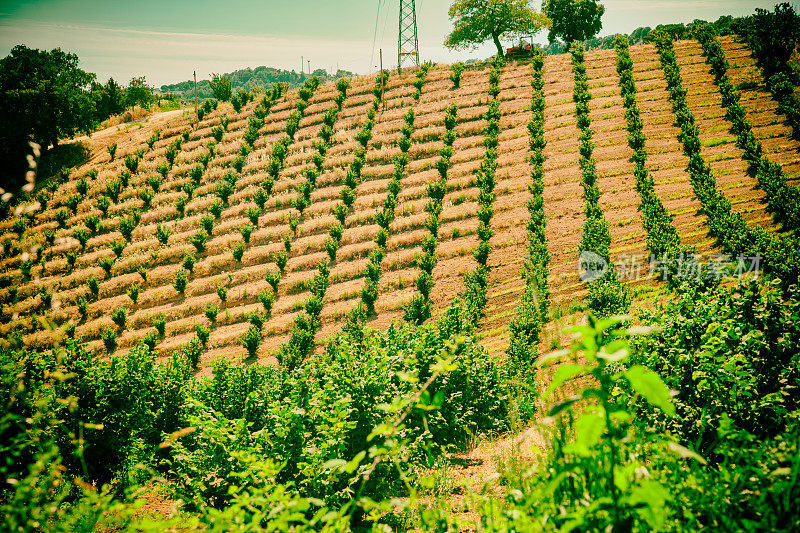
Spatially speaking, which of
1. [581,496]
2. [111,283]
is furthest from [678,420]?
[111,283]

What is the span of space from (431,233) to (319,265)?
176 inches

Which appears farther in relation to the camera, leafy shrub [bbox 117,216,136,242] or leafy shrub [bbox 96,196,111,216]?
leafy shrub [bbox 96,196,111,216]

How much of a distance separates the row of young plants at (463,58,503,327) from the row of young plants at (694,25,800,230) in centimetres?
832

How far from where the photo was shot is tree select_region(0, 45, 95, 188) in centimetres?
2103

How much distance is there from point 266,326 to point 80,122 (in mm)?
21855

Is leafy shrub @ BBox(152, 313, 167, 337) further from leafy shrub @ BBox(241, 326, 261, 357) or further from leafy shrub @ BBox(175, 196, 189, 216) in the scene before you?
leafy shrub @ BBox(175, 196, 189, 216)

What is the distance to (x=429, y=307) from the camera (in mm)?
11578

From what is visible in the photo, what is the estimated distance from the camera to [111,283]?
15.6m

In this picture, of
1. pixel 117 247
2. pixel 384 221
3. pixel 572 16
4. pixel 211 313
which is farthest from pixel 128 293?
pixel 572 16

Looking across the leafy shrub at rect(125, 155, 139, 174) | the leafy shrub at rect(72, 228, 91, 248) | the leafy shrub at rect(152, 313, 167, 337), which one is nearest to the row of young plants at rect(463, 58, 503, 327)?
the leafy shrub at rect(152, 313, 167, 337)

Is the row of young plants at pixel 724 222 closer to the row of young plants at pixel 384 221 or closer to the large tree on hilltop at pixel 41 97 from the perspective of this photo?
the row of young plants at pixel 384 221

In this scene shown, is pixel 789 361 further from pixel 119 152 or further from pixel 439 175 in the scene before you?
pixel 119 152

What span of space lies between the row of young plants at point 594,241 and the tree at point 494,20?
23.9 m

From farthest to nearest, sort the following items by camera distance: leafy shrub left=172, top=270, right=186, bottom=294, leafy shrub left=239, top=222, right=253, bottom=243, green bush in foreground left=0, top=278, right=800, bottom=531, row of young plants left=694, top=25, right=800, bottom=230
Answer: leafy shrub left=239, top=222, right=253, bottom=243, leafy shrub left=172, top=270, right=186, bottom=294, row of young plants left=694, top=25, right=800, bottom=230, green bush in foreground left=0, top=278, right=800, bottom=531
